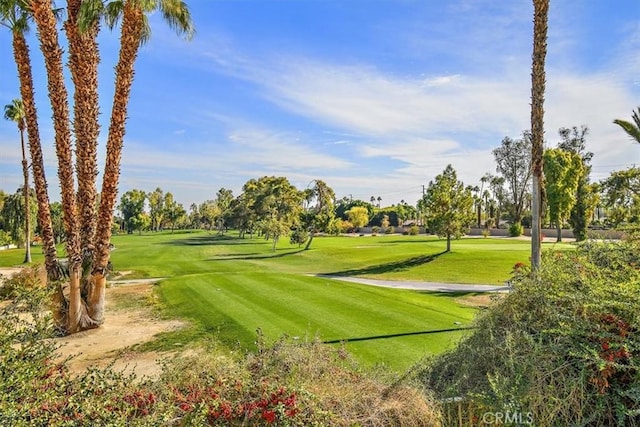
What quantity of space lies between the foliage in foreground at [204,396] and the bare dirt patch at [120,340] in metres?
2.65

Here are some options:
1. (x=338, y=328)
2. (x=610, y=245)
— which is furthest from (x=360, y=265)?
(x=610, y=245)

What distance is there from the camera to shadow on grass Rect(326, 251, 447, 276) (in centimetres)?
3030

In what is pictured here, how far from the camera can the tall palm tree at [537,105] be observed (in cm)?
1056

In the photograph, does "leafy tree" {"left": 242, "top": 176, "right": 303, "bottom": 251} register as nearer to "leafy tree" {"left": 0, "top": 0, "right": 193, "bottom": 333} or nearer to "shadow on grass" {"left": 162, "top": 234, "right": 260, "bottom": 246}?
"shadow on grass" {"left": 162, "top": 234, "right": 260, "bottom": 246}

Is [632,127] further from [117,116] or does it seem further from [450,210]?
[117,116]

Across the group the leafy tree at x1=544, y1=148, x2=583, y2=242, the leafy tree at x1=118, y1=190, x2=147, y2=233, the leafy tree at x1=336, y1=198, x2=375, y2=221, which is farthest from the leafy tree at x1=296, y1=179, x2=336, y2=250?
Result: the leafy tree at x1=118, y1=190, x2=147, y2=233

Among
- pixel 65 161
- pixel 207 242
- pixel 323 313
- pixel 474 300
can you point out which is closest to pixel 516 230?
pixel 474 300

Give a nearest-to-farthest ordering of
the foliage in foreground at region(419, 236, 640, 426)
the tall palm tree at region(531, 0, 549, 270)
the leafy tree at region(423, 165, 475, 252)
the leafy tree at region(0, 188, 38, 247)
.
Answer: the foliage in foreground at region(419, 236, 640, 426), the tall palm tree at region(531, 0, 549, 270), the leafy tree at region(423, 165, 475, 252), the leafy tree at region(0, 188, 38, 247)

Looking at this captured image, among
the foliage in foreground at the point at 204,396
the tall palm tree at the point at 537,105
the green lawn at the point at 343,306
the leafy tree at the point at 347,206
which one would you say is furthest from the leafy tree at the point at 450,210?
the leafy tree at the point at 347,206

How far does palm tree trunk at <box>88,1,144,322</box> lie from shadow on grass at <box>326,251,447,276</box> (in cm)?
1948

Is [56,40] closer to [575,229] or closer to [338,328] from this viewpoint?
[338,328]

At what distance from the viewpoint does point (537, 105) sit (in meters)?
10.8

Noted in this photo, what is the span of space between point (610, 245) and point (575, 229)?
42851 mm

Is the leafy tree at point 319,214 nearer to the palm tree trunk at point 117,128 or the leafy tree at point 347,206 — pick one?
the palm tree trunk at point 117,128
